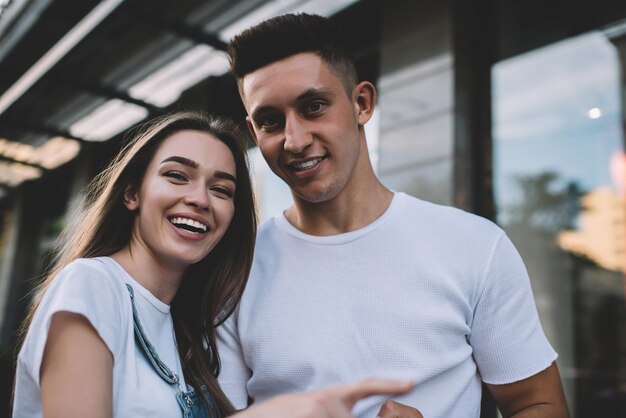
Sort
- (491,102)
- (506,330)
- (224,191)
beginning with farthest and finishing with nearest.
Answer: (491,102) < (224,191) < (506,330)

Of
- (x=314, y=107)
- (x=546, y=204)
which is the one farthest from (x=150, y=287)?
(x=546, y=204)

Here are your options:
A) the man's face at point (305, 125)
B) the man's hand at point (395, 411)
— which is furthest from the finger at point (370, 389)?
the man's face at point (305, 125)

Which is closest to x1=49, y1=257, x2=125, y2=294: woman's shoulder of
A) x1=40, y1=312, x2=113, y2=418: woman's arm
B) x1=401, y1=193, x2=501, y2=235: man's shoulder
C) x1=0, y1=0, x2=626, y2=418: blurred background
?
x1=40, y1=312, x2=113, y2=418: woman's arm

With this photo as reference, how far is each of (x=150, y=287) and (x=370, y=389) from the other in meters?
1.15

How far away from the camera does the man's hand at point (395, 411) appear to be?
1.55m

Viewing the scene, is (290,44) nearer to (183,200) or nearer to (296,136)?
(296,136)

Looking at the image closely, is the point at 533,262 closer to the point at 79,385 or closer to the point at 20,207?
the point at 79,385

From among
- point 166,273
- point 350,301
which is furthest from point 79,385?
point 350,301

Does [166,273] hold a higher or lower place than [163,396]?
higher

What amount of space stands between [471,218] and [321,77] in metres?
0.76

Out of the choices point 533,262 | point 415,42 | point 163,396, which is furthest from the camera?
point 533,262

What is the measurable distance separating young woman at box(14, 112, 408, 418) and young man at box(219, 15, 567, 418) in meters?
0.13

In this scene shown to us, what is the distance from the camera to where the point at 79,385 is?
1.34 metres

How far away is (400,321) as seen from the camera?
1.85 meters
